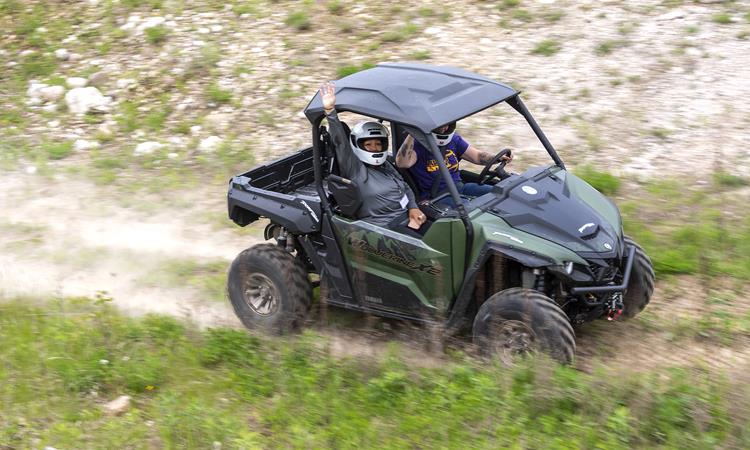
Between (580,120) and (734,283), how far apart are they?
3.84 metres

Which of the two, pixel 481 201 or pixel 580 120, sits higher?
pixel 481 201

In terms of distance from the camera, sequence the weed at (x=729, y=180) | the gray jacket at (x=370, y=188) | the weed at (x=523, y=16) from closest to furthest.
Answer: the gray jacket at (x=370, y=188) → the weed at (x=729, y=180) → the weed at (x=523, y=16)

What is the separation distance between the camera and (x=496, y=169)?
7578 millimetres

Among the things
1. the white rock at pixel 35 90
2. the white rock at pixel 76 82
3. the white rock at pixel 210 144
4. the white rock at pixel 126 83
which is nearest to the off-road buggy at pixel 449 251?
the white rock at pixel 210 144

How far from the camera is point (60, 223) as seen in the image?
1011 centimetres

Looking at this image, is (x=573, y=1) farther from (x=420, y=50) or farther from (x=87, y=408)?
(x=87, y=408)

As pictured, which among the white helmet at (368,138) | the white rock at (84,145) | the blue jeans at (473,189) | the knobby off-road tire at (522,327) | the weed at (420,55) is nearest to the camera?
the knobby off-road tire at (522,327)

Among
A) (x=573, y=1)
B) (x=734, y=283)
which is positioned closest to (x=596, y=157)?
(x=734, y=283)

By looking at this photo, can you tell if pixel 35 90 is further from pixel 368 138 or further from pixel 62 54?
pixel 368 138

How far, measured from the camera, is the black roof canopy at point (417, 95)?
6.45 m

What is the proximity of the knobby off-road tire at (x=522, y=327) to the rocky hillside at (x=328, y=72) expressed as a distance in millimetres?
4249

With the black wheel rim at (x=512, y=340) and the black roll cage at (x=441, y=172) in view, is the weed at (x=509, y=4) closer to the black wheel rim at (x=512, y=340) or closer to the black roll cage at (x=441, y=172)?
the black roll cage at (x=441, y=172)

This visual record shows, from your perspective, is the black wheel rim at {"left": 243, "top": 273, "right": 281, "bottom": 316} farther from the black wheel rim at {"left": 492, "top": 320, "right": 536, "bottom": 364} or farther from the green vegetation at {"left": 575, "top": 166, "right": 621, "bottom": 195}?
the green vegetation at {"left": 575, "top": 166, "right": 621, "bottom": 195}

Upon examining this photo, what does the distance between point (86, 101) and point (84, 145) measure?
3.62 feet
